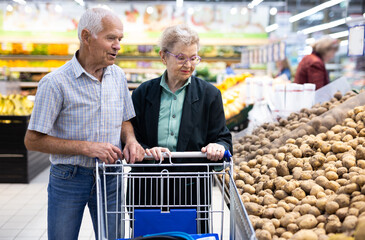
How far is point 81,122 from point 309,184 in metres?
1.21

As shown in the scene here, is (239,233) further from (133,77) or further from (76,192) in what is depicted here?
(133,77)

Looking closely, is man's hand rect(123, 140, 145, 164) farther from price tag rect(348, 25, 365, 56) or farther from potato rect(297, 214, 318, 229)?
price tag rect(348, 25, 365, 56)

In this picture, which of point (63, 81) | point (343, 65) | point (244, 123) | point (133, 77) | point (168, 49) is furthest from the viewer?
point (343, 65)

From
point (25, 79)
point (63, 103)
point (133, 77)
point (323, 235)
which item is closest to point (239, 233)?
point (323, 235)

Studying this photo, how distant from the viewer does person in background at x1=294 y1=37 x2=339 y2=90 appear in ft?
17.2

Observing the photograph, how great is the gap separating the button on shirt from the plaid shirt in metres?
0.23

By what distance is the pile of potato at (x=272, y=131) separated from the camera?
3061 millimetres

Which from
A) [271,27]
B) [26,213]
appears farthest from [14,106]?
[271,27]

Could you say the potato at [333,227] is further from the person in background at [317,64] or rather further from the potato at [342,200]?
the person in background at [317,64]

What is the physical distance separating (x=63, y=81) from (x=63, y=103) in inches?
3.9

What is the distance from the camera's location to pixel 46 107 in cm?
172

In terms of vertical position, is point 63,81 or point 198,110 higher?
point 63,81

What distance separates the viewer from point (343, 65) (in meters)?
12.6

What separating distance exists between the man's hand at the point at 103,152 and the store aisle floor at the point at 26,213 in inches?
81.7
